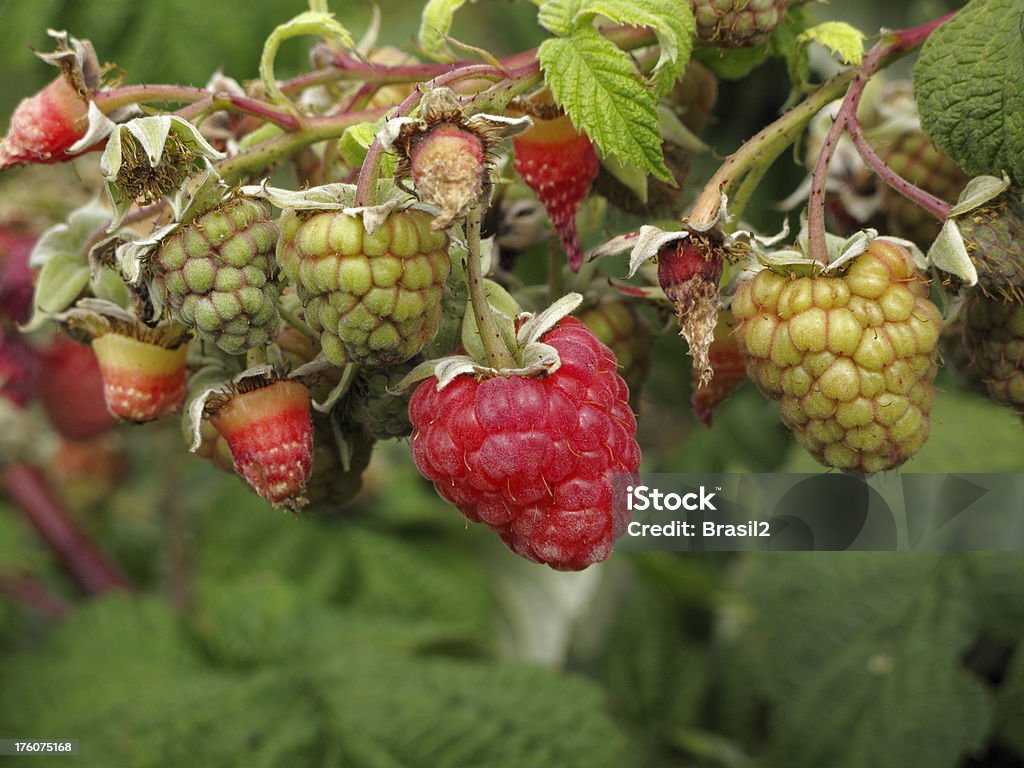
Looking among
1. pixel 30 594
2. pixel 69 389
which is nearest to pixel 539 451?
pixel 69 389

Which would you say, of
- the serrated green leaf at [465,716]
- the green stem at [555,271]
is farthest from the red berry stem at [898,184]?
the serrated green leaf at [465,716]

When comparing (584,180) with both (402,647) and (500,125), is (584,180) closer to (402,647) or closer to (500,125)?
(500,125)

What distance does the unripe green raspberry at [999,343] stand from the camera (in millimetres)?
767

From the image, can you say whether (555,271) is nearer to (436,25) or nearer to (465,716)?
(436,25)

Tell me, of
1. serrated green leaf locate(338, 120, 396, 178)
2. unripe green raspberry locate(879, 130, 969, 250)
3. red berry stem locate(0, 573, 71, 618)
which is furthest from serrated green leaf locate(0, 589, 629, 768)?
serrated green leaf locate(338, 120, 396, 178)

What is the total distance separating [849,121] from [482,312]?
0.29m

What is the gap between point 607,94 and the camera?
76 cm

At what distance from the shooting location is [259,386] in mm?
785

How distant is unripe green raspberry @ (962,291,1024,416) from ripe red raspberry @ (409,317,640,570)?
0.27m

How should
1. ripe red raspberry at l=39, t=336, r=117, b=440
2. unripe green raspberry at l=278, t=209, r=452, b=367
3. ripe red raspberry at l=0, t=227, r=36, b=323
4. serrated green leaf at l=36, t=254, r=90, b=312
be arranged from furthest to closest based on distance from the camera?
ripe red raspberry at l=39, t=336, r=117, b=440 < ripe red raspberry at l=0, t=227, r=36, b=323 < serrated green leaf at l=36, t=254, r=90, b=312 < unripe green raspberry at l=278, t=209, r=452, b=367

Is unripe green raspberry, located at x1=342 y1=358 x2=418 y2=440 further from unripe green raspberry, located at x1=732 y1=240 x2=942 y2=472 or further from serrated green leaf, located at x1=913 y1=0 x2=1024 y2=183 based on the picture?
serrated green leaf, located at x1=913 y1=0 x2=1024 y2=183

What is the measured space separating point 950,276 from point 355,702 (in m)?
1.00

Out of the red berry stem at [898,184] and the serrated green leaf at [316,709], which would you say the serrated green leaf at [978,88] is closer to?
the red berry stem at [898,184]

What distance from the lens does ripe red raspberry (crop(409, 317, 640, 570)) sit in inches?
27.1
